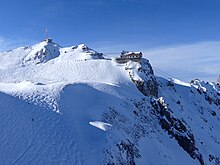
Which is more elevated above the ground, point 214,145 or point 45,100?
point 45,100

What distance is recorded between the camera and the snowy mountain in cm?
2541

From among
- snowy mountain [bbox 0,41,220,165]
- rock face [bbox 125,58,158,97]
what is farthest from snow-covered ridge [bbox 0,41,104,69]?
rock face [bbox 125,58,158,97]

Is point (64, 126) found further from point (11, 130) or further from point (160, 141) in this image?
point (160, 141)

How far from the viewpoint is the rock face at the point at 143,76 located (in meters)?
54.9

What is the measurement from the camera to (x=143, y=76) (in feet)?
189

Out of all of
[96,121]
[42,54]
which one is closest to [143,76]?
[96,121]

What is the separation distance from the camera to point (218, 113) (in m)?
78.3

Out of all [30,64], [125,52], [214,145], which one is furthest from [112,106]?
[30,64]

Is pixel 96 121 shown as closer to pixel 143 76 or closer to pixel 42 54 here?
pixel 143 76

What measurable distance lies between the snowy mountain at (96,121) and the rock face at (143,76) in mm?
159

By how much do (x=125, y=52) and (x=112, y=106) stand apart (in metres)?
31.8

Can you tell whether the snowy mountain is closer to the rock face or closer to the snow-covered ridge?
the rock face

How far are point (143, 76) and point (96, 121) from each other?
90.2 feet

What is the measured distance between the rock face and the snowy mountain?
16 cm
